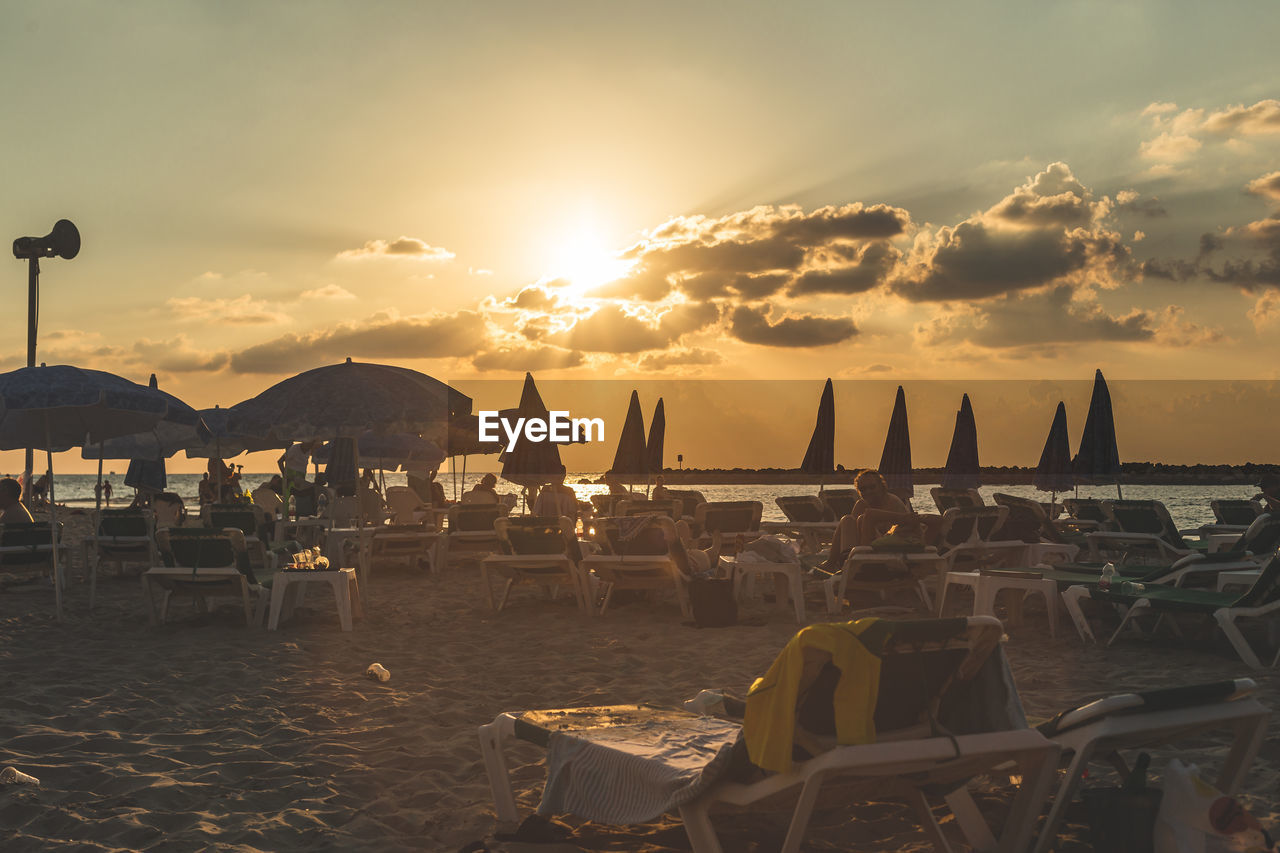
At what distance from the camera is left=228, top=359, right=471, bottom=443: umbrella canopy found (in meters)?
9.10

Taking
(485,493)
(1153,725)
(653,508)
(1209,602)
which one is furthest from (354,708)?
(485,493)

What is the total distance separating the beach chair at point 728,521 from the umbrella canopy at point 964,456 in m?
6.21

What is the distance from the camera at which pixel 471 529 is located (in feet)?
42.7

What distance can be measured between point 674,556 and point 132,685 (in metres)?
4.59

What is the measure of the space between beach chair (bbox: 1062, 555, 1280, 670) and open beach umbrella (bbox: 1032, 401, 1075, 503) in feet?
38.8

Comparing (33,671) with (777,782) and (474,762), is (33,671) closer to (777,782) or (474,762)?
(474,762)

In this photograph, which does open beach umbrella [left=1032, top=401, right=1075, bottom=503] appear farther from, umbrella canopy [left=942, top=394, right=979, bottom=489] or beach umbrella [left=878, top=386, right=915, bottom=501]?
beach umbrella [left=878, top=386, right=915, bottom=501]

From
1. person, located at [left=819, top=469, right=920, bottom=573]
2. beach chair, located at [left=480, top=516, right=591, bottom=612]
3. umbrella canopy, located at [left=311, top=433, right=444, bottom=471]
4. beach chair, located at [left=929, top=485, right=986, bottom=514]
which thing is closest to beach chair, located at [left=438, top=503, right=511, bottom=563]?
beach chair, located at [left=480, top=516, right=591, bottom=612]

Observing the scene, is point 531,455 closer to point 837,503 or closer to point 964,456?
point 837,503

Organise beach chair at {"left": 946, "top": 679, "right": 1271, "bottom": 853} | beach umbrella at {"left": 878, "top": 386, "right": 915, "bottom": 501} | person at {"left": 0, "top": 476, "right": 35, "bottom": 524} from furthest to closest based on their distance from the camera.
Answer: beach umbrella at {"left": 878, "top": 386, "right": 915, "bottom": 501}, person at {"left": 0, "top": 476, "right": 35, "bottom": 524}, beach chair at {"left": 946, "top": 679, "right": 1271, "bottom": 853}

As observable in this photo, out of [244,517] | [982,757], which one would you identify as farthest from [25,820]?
[244,517]

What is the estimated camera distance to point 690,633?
8.32m

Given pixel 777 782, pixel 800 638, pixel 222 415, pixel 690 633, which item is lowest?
pixel 690 633

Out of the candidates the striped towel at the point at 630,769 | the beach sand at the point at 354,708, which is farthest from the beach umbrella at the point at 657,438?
the striped towel at the point at 630,769
